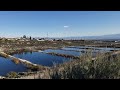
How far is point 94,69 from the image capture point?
4984 mm

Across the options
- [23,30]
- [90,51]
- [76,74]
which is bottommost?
[76,74]
